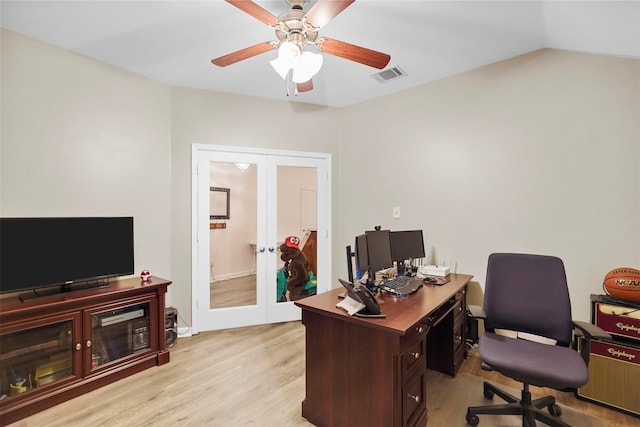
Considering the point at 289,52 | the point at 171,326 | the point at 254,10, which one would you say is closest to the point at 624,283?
the point at 289,52

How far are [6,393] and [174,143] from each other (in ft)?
7.88

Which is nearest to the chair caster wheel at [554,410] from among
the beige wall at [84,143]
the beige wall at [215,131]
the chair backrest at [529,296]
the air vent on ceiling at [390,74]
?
the chair backrest at [529,296]

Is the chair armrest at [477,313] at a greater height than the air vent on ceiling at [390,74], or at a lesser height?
lesser

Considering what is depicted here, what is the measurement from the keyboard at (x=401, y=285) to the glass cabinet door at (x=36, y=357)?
231cm

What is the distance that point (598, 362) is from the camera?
7.01ft

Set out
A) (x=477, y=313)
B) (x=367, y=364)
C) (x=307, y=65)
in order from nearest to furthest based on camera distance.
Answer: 1. (x=367, y=364)
2. (x=307, y=65)
3. (x=477, y=313)

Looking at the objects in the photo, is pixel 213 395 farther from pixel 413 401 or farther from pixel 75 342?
pixel 413 401

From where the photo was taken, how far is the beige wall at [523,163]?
7.64 feet

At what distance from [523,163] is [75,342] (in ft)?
12.8

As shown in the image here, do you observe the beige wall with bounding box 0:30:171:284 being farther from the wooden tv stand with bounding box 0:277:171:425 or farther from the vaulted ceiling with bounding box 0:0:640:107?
the wooden tv stand with bounding box 0:277:171:425

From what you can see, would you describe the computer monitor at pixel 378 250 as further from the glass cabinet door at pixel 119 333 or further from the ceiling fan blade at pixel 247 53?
the glass cabinet door at pixel 119 333

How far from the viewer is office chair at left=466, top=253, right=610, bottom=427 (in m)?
1.69

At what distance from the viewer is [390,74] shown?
3.10 meters

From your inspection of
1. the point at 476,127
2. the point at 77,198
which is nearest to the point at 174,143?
the point at 77,198
